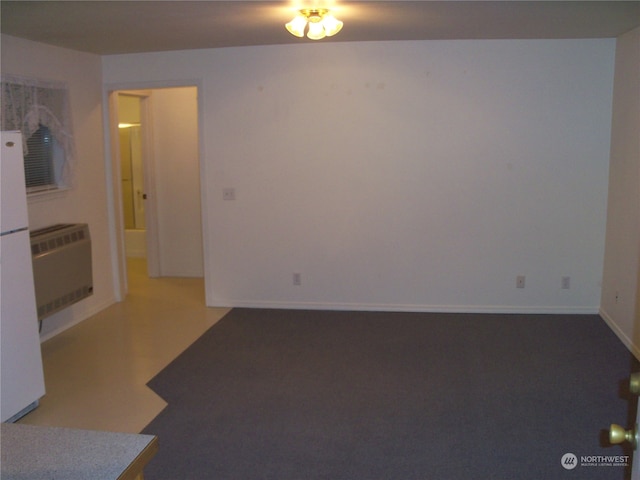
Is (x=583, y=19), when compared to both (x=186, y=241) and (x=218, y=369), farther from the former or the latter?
(x=186, y=241)

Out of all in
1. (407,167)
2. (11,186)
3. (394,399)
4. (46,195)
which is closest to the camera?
(11,186)

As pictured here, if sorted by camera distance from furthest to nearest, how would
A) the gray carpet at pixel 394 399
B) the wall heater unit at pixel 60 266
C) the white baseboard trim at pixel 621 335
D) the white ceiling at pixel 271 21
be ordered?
the wall heater unit at pixel 60 266 < the white baseboard trim at pixel 621 335 < the white ceiling at pixel 271 21 < the gray carpet at pixel 394 399

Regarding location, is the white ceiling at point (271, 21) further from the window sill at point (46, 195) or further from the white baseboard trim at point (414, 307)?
the white baseboard trim at point (414, 307)

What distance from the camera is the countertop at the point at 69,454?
1.24 metres

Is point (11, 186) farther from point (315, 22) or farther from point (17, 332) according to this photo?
point (315, 22)

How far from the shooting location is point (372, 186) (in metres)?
5.17

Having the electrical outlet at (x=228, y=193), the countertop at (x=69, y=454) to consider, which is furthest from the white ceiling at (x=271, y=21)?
the countertop at (x=69, y=454)

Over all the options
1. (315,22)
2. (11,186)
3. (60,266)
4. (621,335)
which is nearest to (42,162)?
(60,266)

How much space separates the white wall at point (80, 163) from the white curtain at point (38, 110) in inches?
3.3

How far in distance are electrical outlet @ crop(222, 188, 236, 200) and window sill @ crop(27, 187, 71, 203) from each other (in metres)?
1.30

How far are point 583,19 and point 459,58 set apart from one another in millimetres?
1118

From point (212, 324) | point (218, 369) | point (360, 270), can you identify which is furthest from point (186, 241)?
point (218, 369)

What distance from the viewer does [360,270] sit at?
5.30 meters

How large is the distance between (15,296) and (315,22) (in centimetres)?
235
